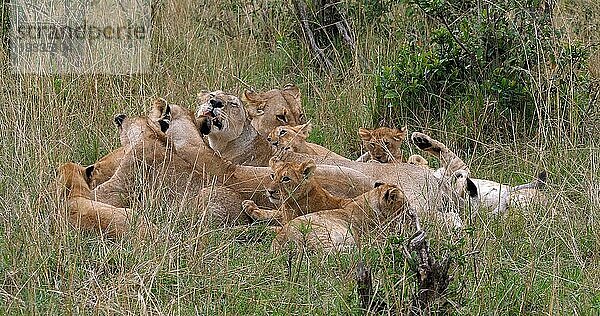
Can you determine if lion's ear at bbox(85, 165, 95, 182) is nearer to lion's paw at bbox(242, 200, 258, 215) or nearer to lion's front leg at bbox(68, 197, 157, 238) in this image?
lion's front leg at bbox(68, 197, 157, 238)

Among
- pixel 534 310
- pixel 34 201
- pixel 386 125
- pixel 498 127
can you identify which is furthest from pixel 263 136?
pixel 534 310

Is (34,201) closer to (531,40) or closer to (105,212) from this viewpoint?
(105,212)

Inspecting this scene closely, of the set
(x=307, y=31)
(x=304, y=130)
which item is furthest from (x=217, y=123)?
(x=307, y=31)

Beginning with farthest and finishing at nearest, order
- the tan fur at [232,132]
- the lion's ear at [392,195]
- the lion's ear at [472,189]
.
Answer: the tan fur at [232,132] → the lion's ear at [472,189] → the lion's ear at [392,195]

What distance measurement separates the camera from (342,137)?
24.7ft

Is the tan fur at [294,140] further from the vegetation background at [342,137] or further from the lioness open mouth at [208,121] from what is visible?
the vegetation background at [342,137]

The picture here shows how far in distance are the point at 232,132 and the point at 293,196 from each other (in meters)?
1.29

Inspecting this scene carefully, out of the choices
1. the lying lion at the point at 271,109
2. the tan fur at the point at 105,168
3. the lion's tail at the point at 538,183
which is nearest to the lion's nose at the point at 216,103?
the lying lion at the point at 271,109

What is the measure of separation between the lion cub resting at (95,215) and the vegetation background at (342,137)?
8cm

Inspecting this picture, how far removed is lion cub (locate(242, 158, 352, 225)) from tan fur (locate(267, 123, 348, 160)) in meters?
0.82

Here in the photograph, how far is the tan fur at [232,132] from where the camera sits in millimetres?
6617

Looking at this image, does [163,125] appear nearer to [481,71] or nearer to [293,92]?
[293,92]

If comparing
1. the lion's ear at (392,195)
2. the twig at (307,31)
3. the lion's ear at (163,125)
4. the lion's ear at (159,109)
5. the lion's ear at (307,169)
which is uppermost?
the twig at (307,31)

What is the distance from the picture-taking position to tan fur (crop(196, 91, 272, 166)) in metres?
6.62
